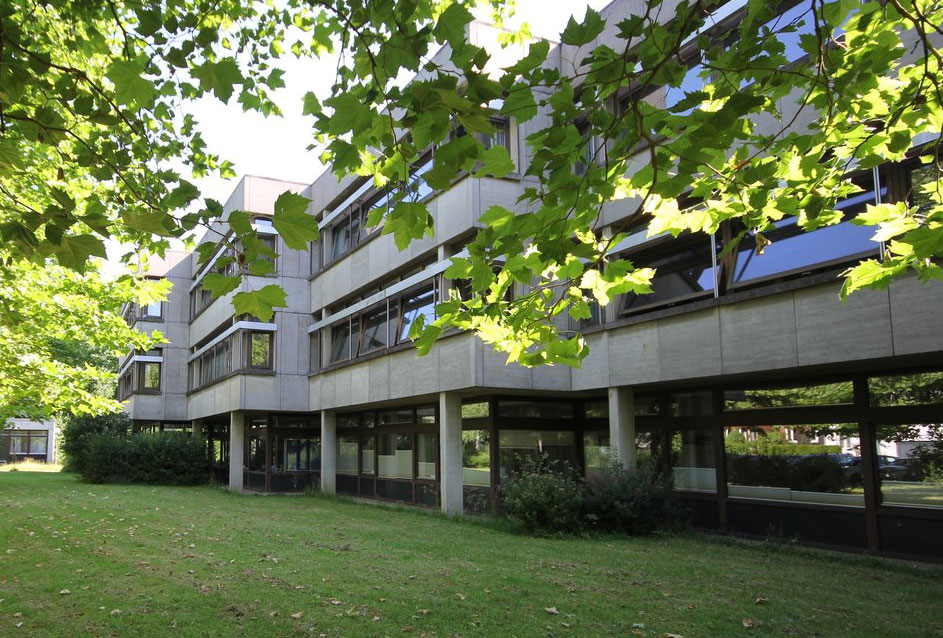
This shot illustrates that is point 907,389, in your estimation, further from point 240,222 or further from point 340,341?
point 340,341

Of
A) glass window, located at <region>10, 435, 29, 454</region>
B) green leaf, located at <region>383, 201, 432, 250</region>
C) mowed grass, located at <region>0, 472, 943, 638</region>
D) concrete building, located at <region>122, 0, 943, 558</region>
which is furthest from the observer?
glass window, located at <region>10, 435, 29, 454</region>

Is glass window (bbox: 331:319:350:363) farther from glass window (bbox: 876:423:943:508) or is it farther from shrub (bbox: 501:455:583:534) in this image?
glass window (bbox: 876:423:943:508)

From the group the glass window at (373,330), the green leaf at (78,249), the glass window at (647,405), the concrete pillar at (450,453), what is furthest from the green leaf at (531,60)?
the glass window at (373,330)

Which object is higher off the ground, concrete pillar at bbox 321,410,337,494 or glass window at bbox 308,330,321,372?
glass window at bbox 308,330,321,372

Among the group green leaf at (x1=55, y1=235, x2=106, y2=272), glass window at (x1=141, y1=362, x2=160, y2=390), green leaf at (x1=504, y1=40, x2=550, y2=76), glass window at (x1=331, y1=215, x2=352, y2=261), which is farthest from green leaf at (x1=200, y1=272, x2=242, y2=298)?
glass window at (x1=141, y1=362, x2=160, y2=390)

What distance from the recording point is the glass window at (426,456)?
1972cm

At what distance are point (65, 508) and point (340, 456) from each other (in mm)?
9021

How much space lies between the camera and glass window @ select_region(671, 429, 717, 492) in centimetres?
1383

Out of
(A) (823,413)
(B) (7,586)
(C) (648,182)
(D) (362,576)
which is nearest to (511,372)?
(A) (823,413)

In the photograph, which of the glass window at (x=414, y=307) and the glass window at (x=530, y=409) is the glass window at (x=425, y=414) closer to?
the glass window at (x=414, y=307)

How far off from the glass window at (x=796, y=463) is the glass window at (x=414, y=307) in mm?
7301

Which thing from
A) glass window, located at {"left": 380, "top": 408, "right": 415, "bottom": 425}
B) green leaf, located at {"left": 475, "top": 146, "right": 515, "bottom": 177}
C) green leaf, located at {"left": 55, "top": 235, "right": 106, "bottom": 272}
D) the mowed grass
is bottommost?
the mowed grass

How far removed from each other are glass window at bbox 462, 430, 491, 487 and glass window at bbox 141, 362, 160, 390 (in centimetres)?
2462

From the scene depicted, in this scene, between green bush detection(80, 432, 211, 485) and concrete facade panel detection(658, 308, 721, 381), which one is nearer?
concrete facade panel detection(658, 308, 721, 381)
